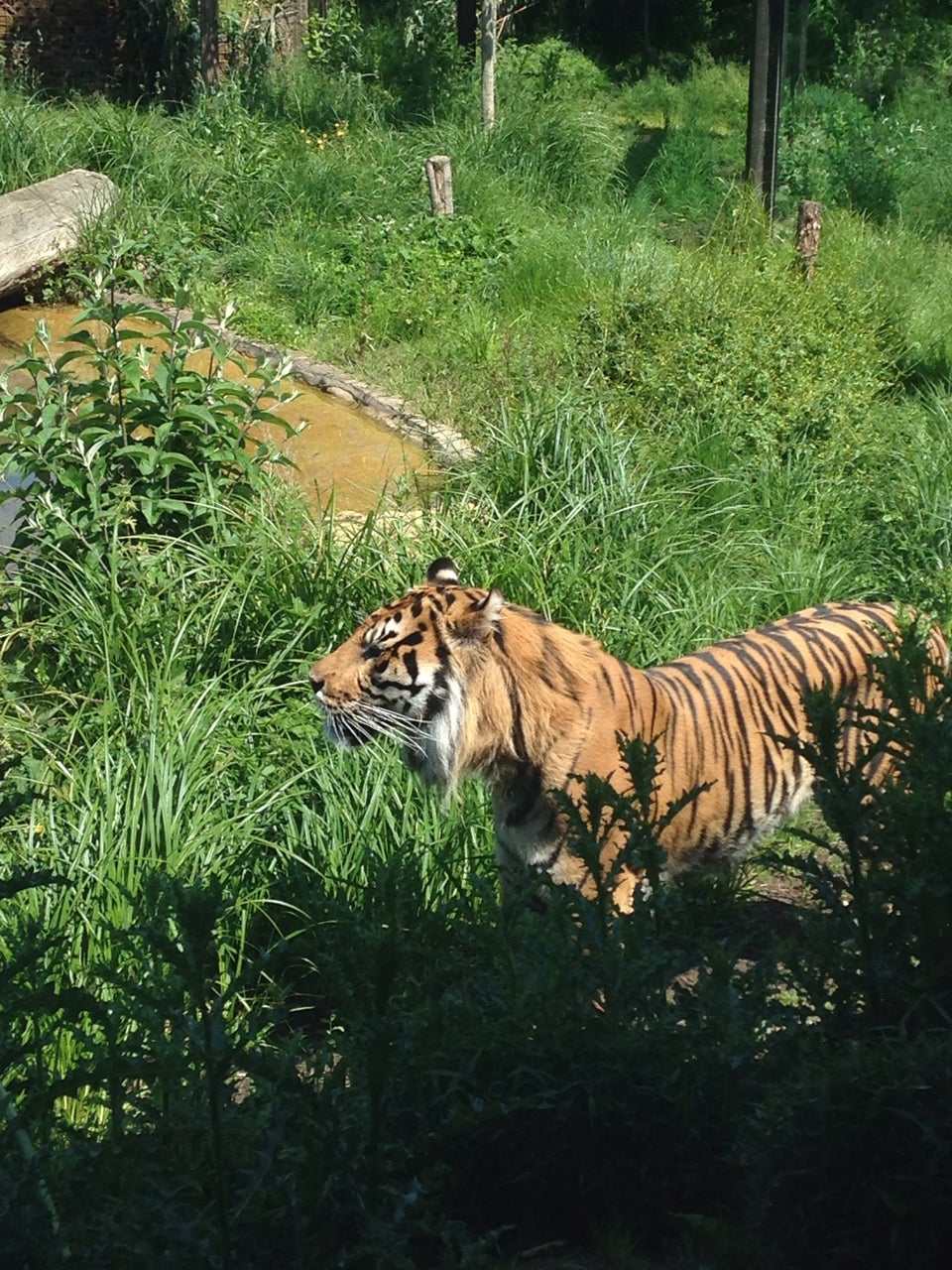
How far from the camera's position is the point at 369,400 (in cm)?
912

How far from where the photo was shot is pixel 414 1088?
2590 millimetres

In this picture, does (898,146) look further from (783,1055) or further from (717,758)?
(783,1055)

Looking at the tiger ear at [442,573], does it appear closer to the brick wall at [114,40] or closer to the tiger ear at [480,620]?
the tiger ear at [480,620]

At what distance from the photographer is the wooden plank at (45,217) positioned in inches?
432

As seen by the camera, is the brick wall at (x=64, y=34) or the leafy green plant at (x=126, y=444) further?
the brick wall at (x=64, y=34)

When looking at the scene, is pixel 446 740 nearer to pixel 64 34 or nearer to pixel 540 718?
pixel 540 718

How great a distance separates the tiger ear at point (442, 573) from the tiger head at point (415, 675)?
0.05 m

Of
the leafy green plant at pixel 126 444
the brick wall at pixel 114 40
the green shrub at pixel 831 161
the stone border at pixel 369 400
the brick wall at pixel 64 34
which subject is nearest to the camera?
the leafy green plant at pixel 126 444

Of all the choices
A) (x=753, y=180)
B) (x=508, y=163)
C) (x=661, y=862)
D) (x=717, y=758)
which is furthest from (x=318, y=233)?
(x=661, y=862)

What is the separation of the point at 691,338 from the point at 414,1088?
230 inches

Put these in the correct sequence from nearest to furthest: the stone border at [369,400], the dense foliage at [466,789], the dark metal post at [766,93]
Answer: the dense foliage at [466,789], the stone border at [369,400], the dark metal post at [766,93]

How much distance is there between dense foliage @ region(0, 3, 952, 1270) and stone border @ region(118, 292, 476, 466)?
0.16m

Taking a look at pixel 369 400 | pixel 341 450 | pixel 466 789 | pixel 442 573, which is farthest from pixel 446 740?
pixel 369 400

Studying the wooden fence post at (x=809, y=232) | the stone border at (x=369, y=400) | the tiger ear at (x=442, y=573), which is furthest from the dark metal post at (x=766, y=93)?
the tiger ear at (x=442, y=573)
